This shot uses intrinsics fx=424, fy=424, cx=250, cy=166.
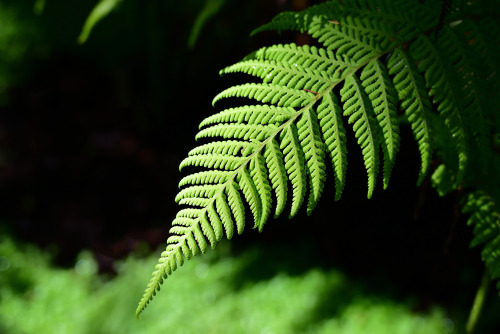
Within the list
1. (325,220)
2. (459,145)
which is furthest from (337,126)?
(325,220)

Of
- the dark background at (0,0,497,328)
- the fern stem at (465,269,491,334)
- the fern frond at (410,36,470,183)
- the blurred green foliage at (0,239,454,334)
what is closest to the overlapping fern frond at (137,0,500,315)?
the fern frond at (410,36,470,183)

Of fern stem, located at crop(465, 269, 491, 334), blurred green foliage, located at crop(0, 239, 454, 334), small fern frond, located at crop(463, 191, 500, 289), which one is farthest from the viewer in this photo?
blurred green foliage, located at crop(0, 239, 454, 334)

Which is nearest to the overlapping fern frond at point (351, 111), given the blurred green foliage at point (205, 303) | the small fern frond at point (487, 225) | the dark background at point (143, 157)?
the small fern frond at point (487, 225)

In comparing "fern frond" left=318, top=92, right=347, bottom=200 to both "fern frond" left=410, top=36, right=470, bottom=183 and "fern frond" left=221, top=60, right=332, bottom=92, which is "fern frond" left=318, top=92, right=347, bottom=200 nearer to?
"fern frond" left=221, top=60, right=332, bottom=92

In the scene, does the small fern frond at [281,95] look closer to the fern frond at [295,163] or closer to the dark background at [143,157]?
the fern frond at [295,163]

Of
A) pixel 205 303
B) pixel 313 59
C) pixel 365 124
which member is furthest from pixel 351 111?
pixel 205 303
